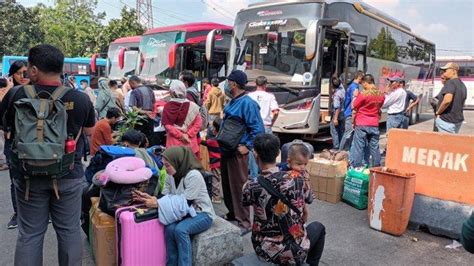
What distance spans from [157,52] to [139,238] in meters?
9.57

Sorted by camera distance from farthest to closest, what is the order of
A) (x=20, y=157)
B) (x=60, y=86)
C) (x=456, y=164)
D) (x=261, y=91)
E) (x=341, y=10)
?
(x=341, y=10), (x=261, y=91), (x=456, y=164), (x=60, y=86), (x=20, y=157)

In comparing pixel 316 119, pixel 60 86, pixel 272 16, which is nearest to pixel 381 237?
pixel 60 86

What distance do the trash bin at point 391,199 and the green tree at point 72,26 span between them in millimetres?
32732

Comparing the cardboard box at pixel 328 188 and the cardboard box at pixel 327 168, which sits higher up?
the cardboard box at pixel 327 168

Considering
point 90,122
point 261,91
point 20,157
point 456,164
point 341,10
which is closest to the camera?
point 20,157

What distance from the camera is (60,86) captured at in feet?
8.79

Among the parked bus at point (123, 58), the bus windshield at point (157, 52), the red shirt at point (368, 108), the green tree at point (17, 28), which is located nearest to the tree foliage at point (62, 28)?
the green tree at point (17, 28)

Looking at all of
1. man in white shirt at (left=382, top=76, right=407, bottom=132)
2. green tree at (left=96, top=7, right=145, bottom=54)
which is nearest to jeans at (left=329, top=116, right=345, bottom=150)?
man in white shirt at (left=382, top=76, right=407, bottom=132)

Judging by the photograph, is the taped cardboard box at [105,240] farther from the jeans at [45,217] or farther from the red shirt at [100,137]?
the red shirt at [100,137]

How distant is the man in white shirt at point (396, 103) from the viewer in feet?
26.2

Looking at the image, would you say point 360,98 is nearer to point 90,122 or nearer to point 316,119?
point 316,119

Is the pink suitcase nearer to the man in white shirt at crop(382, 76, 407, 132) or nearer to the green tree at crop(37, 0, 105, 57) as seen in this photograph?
the man in white shirt at crop(382, 76, 407, 132)

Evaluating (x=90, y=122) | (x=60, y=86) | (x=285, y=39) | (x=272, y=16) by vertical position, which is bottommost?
(x=90, y=122)

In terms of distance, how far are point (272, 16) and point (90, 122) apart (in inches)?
276
